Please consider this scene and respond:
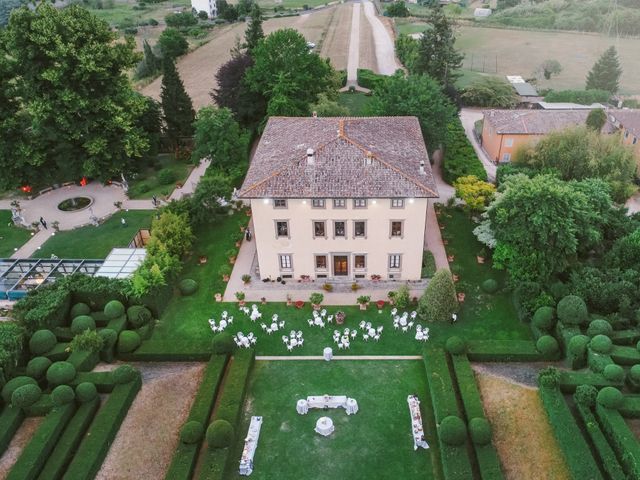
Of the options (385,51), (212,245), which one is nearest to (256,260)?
(212,245)

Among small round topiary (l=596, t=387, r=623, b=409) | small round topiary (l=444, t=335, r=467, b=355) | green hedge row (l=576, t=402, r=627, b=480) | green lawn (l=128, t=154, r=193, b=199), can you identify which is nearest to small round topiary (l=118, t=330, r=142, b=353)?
small round topiary (l=444, t=335, r=467, b=355)

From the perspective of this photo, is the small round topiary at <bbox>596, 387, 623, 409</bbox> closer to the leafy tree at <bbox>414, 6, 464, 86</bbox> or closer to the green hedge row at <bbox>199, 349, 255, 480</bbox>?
the green hedge row at <bbox>199, 349, 255, 480</bbox>

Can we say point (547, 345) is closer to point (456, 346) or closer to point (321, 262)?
point (456, 346)

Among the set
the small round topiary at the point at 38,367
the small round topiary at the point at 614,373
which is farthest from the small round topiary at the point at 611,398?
the small round topiary at the point at 38,367

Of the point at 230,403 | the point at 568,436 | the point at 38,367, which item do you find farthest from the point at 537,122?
the point at 38,367

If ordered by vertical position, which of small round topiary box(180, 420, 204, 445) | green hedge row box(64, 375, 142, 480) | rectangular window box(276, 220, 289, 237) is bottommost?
green hedge row box(64, 375, 142, 480)

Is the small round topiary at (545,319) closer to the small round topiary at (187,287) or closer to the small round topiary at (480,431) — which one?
the small round topiary at (480,431)
